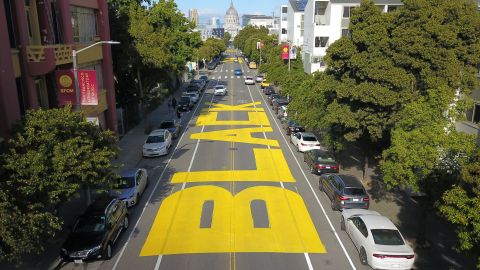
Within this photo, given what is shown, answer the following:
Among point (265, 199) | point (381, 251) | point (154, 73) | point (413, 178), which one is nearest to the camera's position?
point (381, 251)

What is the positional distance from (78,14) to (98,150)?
15.4 metres

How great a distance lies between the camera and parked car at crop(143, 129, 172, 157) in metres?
30.4

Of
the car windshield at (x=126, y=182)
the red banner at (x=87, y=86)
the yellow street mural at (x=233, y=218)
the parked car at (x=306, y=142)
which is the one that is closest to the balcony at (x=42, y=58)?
the red banner at (x=87, y=86)

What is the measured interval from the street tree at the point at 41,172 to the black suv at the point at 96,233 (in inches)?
64.6

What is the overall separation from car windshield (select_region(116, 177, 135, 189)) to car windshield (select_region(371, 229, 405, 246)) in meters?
12.1

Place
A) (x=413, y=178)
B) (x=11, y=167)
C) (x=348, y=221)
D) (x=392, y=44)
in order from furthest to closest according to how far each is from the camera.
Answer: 1. (x=392, y=44)
2. (x=348, y=221)
3. (x=413, y=178)
4. (x=11, y=167)

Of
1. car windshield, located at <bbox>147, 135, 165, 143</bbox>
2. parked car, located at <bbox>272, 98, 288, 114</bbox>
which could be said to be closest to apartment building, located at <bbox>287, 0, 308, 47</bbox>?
parked car, located at <bbox>272, 98, 288, 114</bbox>

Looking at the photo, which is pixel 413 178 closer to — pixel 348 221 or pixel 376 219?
pixel 376 219

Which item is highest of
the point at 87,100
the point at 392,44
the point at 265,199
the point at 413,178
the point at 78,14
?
the point at 78,14

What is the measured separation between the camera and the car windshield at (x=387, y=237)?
50.5 ft

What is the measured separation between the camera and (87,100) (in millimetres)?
19609

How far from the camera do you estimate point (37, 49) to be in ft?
63.9

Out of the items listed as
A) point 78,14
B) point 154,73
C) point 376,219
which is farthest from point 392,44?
point 154,73

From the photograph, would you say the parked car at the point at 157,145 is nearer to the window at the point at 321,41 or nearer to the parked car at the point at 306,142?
the parked car at the point at 306,142
